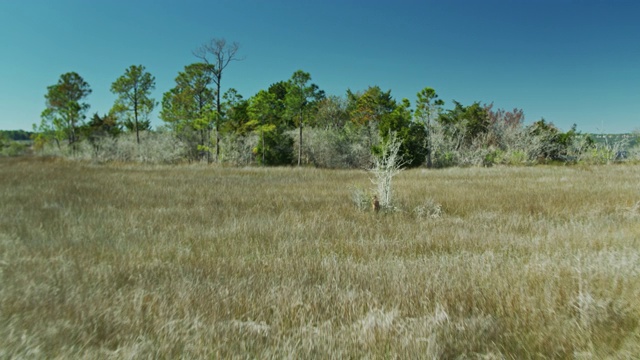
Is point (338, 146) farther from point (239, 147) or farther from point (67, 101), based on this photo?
point (67, 101)

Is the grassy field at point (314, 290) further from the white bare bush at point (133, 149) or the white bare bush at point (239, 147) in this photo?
the white bare bush at point (133, 149)

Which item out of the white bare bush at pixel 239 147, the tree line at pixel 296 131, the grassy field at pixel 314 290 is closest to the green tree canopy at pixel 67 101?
the tree line at pixel 296 131

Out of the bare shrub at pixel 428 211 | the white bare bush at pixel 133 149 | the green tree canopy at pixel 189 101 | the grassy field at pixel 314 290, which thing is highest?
the green tree canopy at pixel 189 101

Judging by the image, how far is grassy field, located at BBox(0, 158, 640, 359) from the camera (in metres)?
1.99

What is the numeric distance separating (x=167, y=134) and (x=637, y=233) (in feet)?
158

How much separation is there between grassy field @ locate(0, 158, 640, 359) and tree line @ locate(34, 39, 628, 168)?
27.2 meters

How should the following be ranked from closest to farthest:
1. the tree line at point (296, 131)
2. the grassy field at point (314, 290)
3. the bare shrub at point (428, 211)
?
the grassy field at point (314, 290) → the bare shrub at point (428, 211) → the tree line at point (296, 131)

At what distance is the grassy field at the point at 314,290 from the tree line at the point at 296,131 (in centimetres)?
2719

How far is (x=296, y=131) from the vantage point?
40750 millimetres

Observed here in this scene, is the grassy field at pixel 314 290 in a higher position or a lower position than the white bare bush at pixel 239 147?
lower

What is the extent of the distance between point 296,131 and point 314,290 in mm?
38588

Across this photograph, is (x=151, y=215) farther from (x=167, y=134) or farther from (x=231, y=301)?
(x=167, y=134)

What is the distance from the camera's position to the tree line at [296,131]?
111ft

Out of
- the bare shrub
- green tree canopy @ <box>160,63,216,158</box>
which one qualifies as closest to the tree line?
green tree canopy @ <box>160,63,216,158</box>
